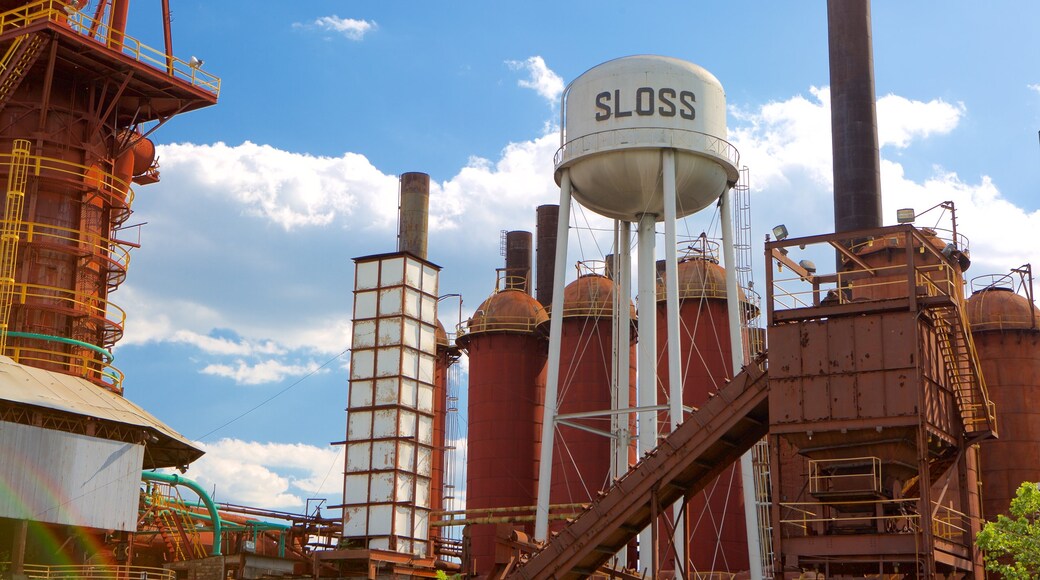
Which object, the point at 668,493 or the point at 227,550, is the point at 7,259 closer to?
the point at 227,550

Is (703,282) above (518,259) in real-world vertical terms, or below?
below

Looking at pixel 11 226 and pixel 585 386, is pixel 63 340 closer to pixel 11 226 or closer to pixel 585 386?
pixel 11 226

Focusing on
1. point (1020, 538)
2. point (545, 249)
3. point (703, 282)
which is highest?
point (545, 249)

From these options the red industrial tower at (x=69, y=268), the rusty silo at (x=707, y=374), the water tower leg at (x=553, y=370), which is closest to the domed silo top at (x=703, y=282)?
the rusty silo at (x=707, y=374)

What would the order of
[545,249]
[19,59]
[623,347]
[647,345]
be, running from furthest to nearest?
[545,249] → [623,347] → [19,59] → [647,345]

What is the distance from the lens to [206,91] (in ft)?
142

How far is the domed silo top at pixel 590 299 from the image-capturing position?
51625 mm

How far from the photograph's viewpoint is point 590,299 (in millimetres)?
52000

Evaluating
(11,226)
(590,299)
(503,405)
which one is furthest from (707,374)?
(11,226)

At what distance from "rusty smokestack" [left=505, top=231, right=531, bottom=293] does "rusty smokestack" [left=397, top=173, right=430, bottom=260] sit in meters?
12.3

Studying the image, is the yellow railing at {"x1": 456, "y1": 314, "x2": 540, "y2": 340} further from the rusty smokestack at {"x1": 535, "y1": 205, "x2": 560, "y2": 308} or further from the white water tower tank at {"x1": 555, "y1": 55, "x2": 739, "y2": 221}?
the white water tower tank at {"x1": 555, "y1": 55, "x2": 739, "y2": 221}

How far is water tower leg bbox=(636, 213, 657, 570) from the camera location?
36.2 metres

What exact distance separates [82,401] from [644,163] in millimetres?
17199

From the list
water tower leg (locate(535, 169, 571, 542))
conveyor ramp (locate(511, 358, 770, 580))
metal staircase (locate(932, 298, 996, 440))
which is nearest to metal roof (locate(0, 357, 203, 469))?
water tower leg (locate(535, 169, 571, 542))
